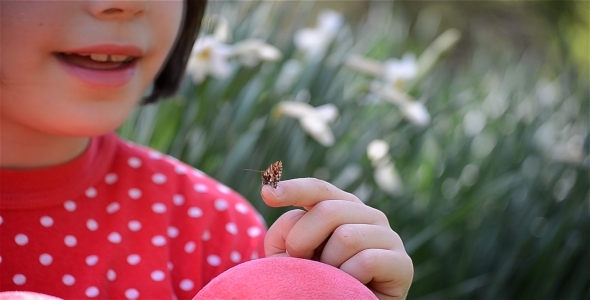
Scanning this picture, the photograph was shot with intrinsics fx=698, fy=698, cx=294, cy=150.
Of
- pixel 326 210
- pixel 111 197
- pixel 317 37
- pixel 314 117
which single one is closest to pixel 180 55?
pixel 111 197

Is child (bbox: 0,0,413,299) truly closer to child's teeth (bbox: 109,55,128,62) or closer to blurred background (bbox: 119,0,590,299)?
child's teeth (bbox: 109,55,128,62)

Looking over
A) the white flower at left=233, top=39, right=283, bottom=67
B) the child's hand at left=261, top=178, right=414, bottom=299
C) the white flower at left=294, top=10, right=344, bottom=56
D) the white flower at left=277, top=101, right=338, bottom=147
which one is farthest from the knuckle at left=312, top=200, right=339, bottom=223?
the white flower at left=294, top=10, right=344, bottom=56

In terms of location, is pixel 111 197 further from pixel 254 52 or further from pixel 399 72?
pixel 399 72

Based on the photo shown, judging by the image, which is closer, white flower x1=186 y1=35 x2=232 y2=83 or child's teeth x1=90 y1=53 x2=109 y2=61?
child's teeth x1=90 y1=53 x2=109 y2=61

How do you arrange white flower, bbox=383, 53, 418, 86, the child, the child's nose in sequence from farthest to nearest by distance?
white flower, bbox=383, 53, 418, 86 < the child's nose < the child

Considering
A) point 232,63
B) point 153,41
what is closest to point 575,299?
point 232,63

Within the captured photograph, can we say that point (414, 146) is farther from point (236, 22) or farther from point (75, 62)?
point (75, 62)

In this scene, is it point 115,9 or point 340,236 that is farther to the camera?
point 115,9
